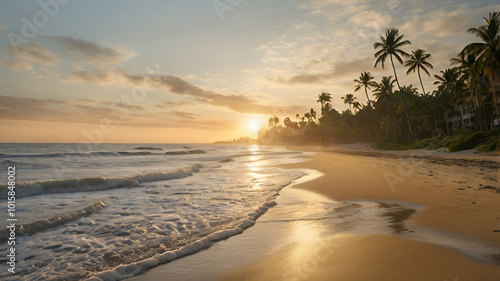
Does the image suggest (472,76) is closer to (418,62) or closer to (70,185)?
(418,62)

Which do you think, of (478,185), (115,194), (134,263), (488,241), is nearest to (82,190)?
(115,194)

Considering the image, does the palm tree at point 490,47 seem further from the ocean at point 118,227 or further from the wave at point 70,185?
the wave at point 70,185

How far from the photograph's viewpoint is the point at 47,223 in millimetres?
6242

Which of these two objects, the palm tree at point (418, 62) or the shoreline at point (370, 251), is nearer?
the shoreline at point (370, 251)

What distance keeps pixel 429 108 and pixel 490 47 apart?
23.3 m

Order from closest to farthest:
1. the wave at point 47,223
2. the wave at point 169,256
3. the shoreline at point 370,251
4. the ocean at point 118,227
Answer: the shoreline at point 370,251 < the wave at point 169,256 < the ocean at point 118,227 < the wave at point 47,223

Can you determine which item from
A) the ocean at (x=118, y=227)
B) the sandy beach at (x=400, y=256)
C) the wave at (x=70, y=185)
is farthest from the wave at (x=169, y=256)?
the wave at (x=70, y=185)

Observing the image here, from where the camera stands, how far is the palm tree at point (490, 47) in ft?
88.2

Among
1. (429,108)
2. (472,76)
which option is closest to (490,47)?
(472,76)

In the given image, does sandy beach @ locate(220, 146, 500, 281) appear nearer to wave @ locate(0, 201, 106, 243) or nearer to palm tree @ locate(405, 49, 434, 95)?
wave @ locate(0, 201, 106, 243)

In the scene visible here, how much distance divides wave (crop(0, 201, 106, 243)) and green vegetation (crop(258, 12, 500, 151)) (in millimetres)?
28554

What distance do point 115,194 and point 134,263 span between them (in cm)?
778

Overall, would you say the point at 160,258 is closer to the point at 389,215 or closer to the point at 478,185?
the point at 389,215

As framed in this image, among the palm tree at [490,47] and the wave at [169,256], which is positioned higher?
the palm tree at [490,47]
